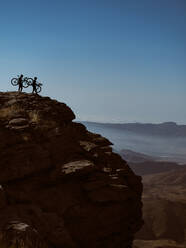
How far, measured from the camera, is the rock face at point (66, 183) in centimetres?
1515

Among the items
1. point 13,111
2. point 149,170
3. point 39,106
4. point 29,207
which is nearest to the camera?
point 29,207

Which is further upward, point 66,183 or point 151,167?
point 66,183

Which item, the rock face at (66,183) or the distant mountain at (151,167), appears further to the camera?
the distant mountain at (151,167)

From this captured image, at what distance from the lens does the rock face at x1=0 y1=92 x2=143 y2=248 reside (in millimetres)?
15148

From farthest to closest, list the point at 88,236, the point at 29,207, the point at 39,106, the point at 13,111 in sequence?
the point at 39,106 → the point at 13,111 → the point at 88,236 → the point at 29,207

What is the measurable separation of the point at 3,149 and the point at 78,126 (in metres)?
5.57

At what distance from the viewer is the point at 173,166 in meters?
187

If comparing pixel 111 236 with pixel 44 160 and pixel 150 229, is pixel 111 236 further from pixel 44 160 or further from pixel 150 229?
pixel 150 229

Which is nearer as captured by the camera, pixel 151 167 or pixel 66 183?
pixel 66 183

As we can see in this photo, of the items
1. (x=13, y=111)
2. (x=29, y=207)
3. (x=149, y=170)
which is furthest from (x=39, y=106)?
(x=149, y=170)

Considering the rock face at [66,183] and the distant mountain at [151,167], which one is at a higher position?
the rock face at [66,183]

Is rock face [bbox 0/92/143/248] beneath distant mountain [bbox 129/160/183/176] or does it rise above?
above

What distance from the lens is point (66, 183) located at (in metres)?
16.4

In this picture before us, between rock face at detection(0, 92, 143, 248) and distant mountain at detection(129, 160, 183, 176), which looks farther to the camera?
distant mountain at detection(129, 160, 183, 176)
